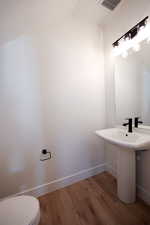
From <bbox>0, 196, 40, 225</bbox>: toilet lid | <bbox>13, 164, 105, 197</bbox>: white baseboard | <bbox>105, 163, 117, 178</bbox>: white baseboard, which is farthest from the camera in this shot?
<bbox>105, 163, 117, 178</bbox>: white baseboard

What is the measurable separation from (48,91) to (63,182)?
1.34m

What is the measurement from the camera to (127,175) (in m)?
1.38

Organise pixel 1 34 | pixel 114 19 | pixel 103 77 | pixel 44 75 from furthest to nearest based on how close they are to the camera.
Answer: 1. pixel 103 77
2. pixel 114 19
3. pixel 44 75
4. pixel 1 34

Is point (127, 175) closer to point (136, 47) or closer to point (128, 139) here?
point (128, 139)

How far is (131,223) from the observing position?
3.84 feet

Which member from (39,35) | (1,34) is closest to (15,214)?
(1,34)

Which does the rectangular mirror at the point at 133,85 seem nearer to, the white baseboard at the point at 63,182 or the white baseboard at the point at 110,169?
the white baseboard at the point at 110,169

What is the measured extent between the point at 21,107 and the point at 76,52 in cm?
109

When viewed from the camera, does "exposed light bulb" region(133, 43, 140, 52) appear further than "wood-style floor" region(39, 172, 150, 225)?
Yes

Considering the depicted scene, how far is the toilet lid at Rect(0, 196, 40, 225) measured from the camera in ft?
2.71

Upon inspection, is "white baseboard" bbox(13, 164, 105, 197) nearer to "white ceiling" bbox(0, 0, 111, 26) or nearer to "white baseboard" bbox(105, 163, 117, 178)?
"white baseboard" bbox(105, 163, 117, 178)

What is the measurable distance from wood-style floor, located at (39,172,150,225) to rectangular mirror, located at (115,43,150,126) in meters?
0.98

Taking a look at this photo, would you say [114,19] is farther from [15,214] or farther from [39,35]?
[15,214]

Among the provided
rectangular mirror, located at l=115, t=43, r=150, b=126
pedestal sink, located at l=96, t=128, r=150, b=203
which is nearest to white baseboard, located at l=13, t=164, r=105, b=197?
pedestal sink, located at l=96, t=128, r=150, b=203
